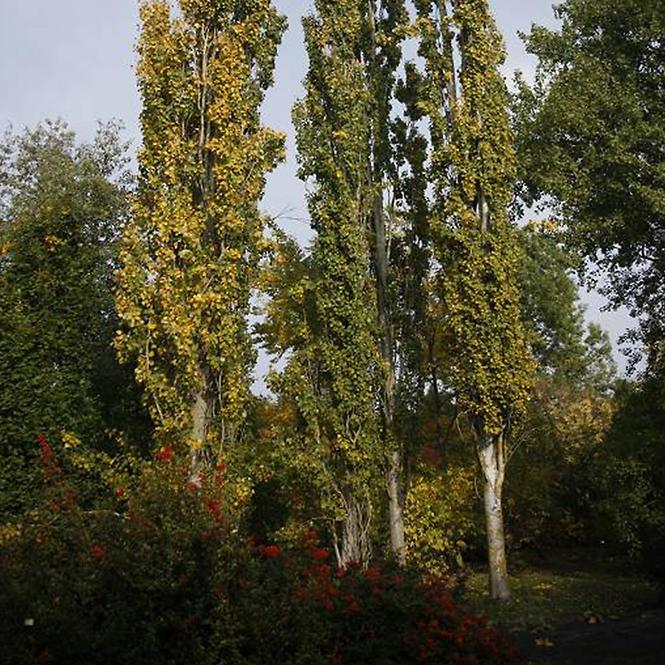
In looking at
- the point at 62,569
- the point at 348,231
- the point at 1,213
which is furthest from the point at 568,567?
the point at 1,213

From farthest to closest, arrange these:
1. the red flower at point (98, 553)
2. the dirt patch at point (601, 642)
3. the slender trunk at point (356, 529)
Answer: the slender trunk at point (356, 529) → the dirt patch at point (601, 642) → the red flower at point (98, 553)

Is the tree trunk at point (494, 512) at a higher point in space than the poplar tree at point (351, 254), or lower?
lower

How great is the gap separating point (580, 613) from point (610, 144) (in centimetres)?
990

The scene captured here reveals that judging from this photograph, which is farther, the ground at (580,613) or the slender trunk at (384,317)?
the slender trunk at (384,317)

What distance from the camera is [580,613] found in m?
13.9

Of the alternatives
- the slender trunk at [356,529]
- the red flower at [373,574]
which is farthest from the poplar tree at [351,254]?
the red flower at [373,574]

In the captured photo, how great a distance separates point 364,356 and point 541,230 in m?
6.12

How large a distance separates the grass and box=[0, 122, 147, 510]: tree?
7815mm

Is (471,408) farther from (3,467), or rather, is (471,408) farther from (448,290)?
(3,467)

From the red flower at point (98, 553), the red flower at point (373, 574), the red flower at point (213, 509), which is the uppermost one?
the red flower at point (213, 509)

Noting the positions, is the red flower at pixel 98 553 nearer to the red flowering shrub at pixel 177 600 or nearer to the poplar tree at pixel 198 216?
the red flowering shrub at pixel 177 600

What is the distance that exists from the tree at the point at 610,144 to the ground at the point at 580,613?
4902 millimetres

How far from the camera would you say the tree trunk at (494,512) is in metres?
14.8

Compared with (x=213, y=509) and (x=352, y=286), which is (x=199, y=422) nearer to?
(x=352, y=286)
